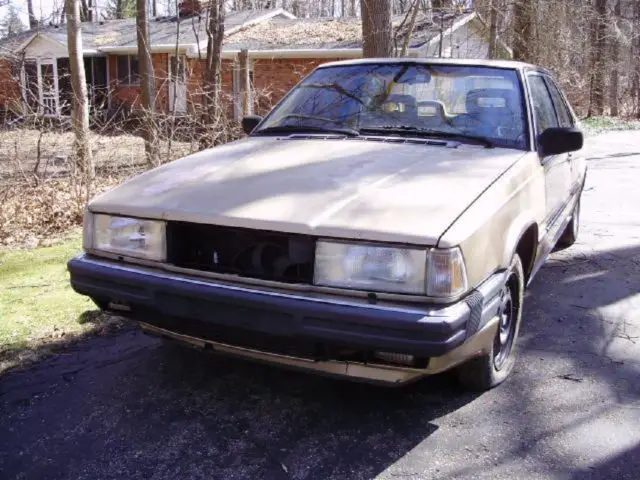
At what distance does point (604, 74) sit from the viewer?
24.4 m

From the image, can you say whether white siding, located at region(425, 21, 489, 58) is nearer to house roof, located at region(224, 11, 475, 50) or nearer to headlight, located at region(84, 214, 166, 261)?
house roof, located at region(224, 11, 475, 50)

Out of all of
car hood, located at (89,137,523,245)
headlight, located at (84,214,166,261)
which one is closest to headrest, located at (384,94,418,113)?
car hood, located at (89,137,523,245)

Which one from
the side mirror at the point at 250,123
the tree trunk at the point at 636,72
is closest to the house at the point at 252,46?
the tree trunk at the point at 636,72

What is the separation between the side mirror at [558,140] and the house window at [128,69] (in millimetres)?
25186

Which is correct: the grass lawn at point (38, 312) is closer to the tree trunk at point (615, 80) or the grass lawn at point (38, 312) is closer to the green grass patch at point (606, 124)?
the green grass patch at point (606, 124)

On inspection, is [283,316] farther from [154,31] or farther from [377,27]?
[154,31]

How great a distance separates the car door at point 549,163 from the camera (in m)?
4.16

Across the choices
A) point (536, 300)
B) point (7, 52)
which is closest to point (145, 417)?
point (536, 300)

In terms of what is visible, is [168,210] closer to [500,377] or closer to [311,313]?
[311,313]

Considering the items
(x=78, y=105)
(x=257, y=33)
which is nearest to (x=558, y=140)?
(x=78, y=105)

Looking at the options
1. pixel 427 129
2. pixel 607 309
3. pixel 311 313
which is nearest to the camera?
pixel 311 313

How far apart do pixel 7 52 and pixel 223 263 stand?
8290 mm

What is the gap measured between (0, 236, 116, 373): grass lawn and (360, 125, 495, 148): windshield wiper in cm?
222

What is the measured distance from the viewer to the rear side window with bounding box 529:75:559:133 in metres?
4.22
